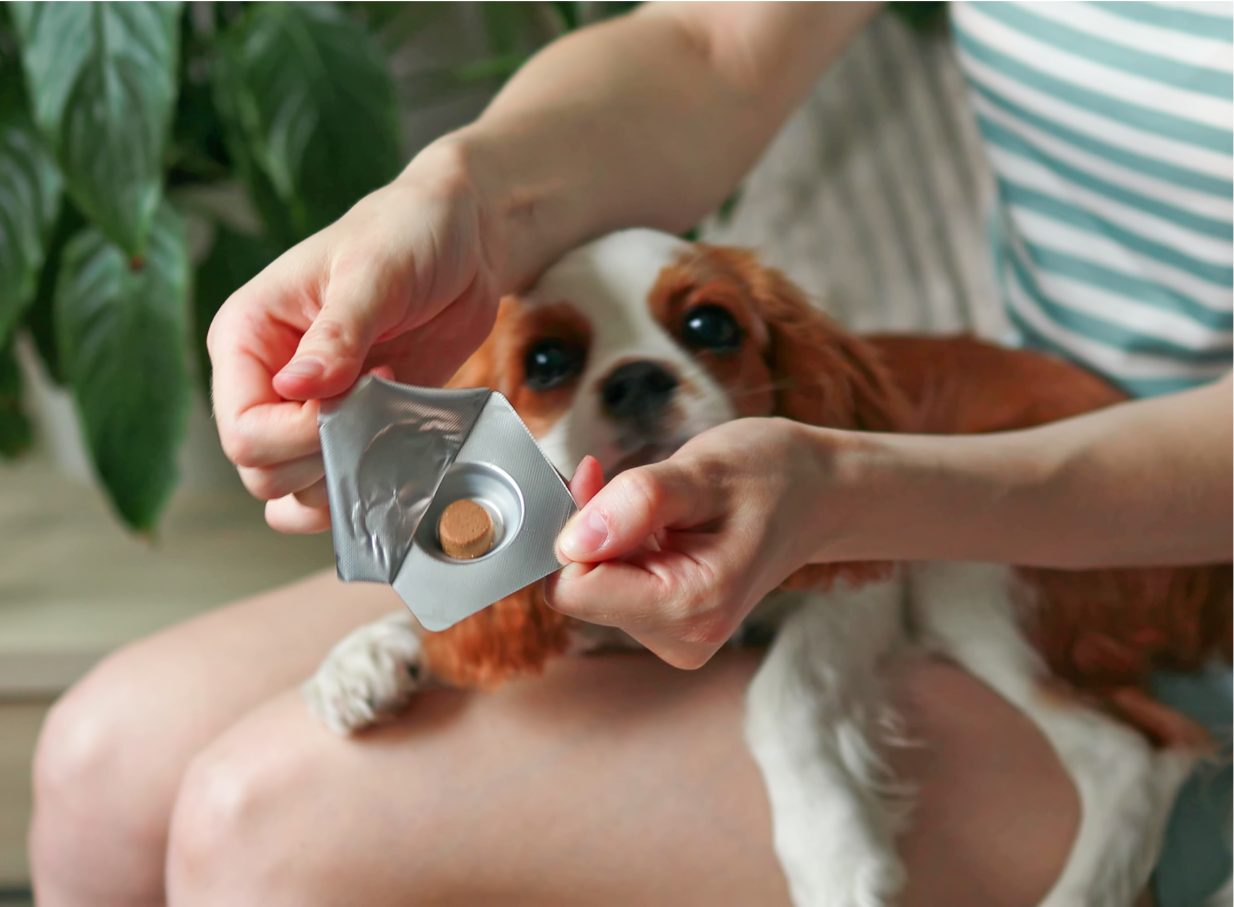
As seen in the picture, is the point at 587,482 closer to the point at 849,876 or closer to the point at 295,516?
the point at 295,516

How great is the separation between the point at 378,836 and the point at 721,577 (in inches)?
13.5

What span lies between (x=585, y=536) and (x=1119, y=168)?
0.71m

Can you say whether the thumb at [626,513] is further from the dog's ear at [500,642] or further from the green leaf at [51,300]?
the green leaf at [51,300]

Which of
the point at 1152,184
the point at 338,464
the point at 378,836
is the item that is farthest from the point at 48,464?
the point at 1152,184

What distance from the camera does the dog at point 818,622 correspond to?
0.72m

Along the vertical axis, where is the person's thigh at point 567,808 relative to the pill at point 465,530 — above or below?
below

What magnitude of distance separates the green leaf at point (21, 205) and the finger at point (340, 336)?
0.75 m

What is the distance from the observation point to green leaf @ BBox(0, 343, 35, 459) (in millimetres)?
1485

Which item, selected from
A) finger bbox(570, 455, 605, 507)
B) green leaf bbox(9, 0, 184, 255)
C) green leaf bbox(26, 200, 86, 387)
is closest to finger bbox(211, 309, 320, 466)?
finger bbox(570, 455, 605, 507)

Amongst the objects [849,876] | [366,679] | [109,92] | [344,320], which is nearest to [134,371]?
[109,92]

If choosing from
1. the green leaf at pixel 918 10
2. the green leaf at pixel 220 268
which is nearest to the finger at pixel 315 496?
the green leaf at pixel 220 268

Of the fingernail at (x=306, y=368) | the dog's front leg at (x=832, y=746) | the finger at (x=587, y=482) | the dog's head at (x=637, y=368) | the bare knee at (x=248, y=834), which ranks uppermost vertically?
the fingernail at (x=306, y=368)

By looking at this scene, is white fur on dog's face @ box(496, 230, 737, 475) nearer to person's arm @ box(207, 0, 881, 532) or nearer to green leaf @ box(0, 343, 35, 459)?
person's arm @ box(207, 0, 881, 532)

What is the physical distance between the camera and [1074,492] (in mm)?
743
